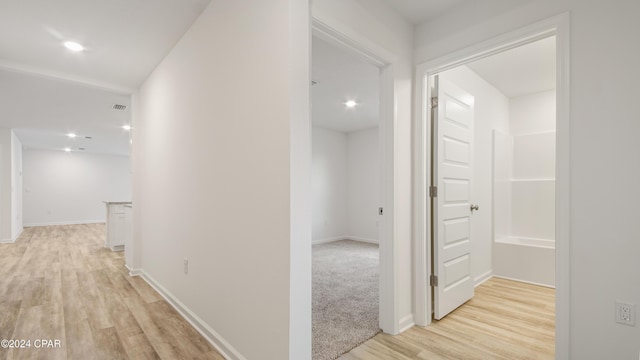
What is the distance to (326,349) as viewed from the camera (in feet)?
6.68

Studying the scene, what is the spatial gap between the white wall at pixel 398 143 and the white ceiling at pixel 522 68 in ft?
4.33

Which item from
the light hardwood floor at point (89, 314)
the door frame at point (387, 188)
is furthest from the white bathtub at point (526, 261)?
the light hardwood floor at point (89, 314)

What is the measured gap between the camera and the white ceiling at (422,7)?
2211mm

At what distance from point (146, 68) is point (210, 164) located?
2073mm

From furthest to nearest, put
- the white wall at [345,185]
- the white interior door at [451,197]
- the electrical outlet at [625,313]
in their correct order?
the white wall at [345,185], the white interior door at [451,197], the electrical outlet at [625,313]

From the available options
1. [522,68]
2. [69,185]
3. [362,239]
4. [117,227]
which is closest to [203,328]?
[522,68]

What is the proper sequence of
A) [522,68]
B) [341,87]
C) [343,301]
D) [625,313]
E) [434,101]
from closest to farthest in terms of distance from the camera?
1. [625,313]
2. [434,101]
3. [343,301]
4. [522,68]
5. [341,87]

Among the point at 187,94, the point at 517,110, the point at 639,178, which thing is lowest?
the point at 639,178

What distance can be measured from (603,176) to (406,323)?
1.66 metres

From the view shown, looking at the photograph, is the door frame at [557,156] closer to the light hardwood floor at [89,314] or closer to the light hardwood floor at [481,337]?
the light hardwood floor at [481,337]

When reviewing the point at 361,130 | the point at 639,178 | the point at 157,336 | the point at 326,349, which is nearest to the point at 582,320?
the point at 639,178

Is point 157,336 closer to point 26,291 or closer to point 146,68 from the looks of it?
point 26,291

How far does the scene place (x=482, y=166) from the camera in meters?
3.73

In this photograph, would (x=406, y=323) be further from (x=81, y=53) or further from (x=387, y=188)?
(x=81, y=53)
